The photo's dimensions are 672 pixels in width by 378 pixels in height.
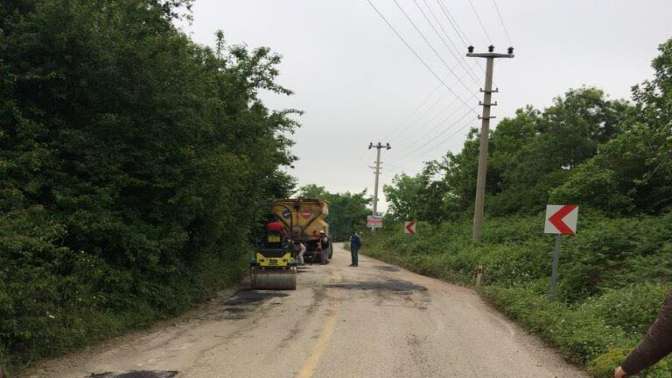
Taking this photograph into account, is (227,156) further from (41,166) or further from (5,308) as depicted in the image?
(5,308)

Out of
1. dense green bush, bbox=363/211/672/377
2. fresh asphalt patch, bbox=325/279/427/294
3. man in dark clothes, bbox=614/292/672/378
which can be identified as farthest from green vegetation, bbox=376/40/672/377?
man in dark clothes, bbox=614/292/672/378

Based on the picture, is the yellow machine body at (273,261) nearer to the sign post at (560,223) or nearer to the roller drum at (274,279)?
the roller drum at (274,279)

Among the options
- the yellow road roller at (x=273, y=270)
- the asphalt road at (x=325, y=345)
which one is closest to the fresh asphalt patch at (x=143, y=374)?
the asphalt road at (x=325, y=345)

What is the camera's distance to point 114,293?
948 cm

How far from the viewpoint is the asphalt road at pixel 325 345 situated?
6996 mm

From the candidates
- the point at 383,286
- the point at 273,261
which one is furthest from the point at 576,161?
the point at 273,261

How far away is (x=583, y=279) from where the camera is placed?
13.0 m

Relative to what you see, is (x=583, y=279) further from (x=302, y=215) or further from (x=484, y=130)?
(x=302, y=215)

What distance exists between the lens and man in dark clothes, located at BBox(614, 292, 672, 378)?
2.36m

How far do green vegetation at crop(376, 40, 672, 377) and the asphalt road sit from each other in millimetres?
923

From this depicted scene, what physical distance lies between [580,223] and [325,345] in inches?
560

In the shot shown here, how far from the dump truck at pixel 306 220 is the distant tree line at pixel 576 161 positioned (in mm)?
10986

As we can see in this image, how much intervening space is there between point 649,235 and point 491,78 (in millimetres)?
11026

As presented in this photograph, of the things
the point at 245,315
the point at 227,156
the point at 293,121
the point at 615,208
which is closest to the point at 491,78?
the point at 615,208
